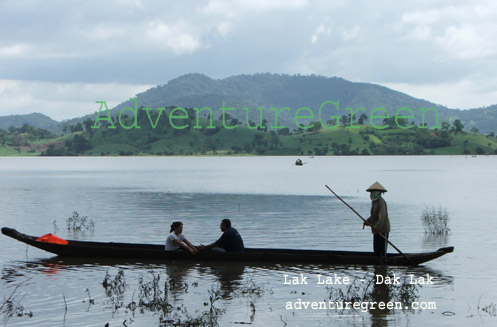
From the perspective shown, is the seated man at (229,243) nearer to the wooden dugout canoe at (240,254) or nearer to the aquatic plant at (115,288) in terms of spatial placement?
the wooden dugout canoe at (240,254)

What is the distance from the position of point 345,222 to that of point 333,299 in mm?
22367

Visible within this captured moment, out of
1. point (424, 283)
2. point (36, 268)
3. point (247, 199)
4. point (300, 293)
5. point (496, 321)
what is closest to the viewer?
point (496, 321)

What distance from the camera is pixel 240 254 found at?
23156mm

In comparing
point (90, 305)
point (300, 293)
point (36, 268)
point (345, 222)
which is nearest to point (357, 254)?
point (300, 293)

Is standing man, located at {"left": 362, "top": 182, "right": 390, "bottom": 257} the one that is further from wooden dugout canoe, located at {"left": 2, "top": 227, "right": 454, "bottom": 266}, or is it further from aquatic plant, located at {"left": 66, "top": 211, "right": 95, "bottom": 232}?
aquatic plant, located at {"left": 66, "top": 211, "right": 95, "bottom": 232}

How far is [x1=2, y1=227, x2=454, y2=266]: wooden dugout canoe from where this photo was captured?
74.7 feet

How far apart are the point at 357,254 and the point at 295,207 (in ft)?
93.7

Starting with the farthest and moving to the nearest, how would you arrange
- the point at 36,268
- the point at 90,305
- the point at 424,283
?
the point at 36,268, the point at 424,283, the point at 90,305

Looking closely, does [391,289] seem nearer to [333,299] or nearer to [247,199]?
[333,299]

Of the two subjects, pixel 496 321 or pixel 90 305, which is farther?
pixel 90 305

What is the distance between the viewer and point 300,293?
62.5 feet

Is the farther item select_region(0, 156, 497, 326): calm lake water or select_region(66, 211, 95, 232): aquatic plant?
select_region(66, 211, 95, 232): aquatic plant

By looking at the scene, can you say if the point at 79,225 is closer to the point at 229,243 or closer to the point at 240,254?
the point at 229,243

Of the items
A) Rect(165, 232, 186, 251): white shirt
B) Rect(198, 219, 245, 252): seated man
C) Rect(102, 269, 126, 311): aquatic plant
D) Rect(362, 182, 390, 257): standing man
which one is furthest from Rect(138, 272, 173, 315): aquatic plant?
Rect(362, 182, 390, 257): standing man
